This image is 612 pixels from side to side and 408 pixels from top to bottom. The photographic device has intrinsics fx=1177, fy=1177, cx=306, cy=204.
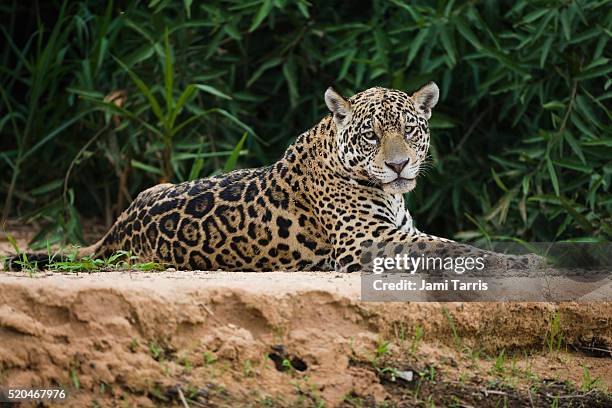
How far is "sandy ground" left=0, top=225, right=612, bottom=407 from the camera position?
Result: 19.1 ft

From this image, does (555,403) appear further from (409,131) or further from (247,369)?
(409,131)

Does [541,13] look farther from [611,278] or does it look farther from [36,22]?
[36,22]

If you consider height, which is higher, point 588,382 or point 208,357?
point 208,357

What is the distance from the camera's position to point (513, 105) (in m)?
10.8

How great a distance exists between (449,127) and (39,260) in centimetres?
485

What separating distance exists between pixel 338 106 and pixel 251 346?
2324mm

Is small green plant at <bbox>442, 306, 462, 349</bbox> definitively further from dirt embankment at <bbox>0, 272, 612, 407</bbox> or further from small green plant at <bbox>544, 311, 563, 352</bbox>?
small green plant at <bbox>544, 311, 563, 352</bbox>

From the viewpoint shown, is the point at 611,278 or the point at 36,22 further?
the point at 36,22

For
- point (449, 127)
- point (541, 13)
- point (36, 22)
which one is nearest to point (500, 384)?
point (541, 13)

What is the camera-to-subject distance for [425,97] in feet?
26.0

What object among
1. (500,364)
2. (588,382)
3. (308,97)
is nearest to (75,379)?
(500,364)

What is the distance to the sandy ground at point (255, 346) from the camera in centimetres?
584

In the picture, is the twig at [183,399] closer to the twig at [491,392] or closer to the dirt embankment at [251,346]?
the dirt embankment at [251,346]

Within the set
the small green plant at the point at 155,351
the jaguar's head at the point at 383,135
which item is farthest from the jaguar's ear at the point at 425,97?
the small green plant at the point at 155,351
